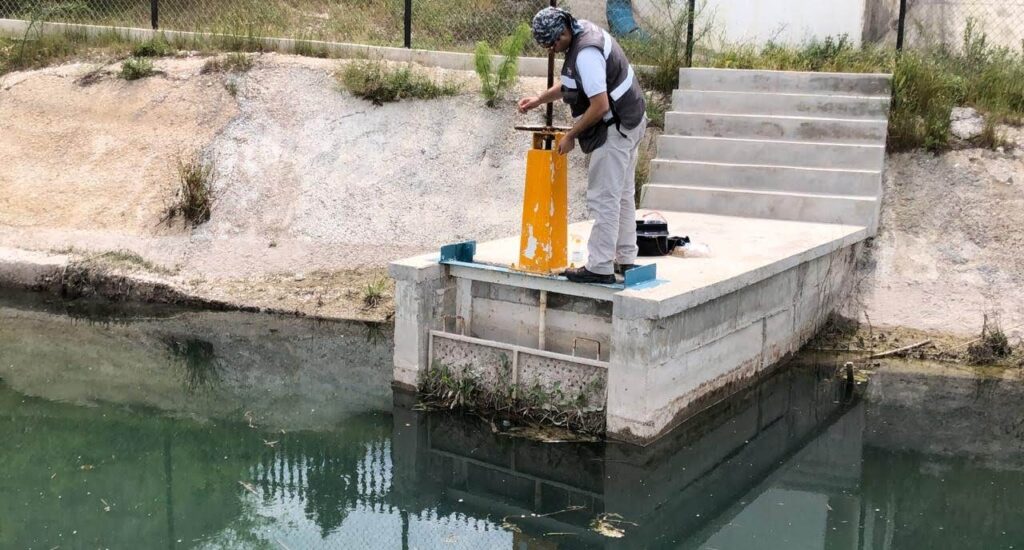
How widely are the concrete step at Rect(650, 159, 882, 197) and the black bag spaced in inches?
100

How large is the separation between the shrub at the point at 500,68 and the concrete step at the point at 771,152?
2.18 m

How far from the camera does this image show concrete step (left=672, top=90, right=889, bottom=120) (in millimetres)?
11531

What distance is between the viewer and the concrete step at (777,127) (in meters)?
11.3

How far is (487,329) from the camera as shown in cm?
838

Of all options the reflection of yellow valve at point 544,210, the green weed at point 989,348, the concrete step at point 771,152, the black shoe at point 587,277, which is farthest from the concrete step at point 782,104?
the black shoe at point 587,277

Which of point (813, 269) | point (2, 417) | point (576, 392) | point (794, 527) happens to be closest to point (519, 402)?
point (576, 392)

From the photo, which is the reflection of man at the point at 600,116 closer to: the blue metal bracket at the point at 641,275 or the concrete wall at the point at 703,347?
the blue metal bracket at the point at 641,275

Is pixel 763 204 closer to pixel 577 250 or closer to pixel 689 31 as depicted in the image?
pixel 577 250

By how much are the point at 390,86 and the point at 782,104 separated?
4.48 meters

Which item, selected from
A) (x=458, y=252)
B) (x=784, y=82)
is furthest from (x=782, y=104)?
(x=458, y=252)

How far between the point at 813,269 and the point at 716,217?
1458 mm

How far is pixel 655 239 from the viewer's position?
8.73 metres

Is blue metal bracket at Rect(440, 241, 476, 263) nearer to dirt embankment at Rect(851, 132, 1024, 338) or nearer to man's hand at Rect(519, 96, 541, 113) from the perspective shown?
man's hand at Rect(519, 96, 541, 113)

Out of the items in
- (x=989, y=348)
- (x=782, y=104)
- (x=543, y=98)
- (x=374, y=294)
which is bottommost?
(x=989, y=348)
